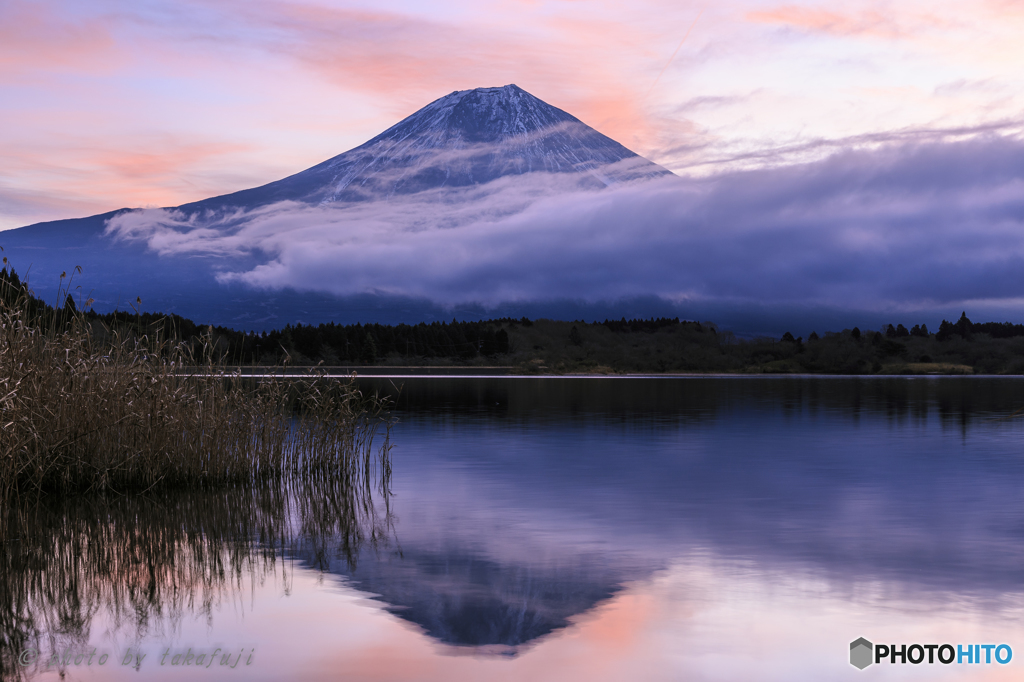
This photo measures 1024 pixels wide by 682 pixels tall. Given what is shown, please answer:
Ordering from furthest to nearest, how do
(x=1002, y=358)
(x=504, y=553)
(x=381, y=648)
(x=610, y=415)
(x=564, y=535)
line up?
(x=1002, y=358), (x=610, y=415), (x=564, y=535), (x=504, y=553), (x=381, y=648)

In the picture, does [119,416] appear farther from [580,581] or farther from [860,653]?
[860,653]

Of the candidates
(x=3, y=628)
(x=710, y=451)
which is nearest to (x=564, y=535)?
(x=3, y=628)

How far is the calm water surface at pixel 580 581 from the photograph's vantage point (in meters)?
6.17

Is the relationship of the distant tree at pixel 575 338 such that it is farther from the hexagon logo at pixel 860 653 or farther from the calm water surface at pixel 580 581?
the hexagon logo at pixel 860 653

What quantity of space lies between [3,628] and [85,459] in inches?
238

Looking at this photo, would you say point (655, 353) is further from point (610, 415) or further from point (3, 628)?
point (3, 628)

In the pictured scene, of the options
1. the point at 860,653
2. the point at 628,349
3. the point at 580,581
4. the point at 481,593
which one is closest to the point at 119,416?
the point at 481,593

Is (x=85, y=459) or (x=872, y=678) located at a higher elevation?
(x=85, y=459)

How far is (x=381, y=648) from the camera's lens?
639 cm

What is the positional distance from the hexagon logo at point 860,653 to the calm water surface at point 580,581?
0.10 metres

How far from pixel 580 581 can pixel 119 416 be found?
7443 mm

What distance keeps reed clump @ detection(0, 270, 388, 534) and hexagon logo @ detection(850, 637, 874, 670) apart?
352 inches

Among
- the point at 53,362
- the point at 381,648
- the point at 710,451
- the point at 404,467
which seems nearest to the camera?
the point at 381,648

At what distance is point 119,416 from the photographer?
12.2 meters
